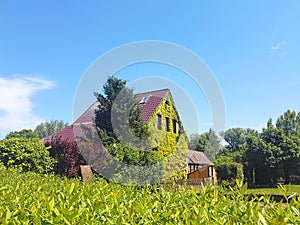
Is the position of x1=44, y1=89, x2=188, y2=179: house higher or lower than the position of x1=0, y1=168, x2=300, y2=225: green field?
higher

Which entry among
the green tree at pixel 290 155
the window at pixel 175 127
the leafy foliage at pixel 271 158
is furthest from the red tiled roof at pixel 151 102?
the green tree at pixel 290 155

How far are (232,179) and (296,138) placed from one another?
968 cm

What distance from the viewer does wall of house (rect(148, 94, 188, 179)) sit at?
17478mm

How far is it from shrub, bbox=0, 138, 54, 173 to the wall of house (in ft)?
19.5

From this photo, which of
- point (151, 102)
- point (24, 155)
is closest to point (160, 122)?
point (151, 102)

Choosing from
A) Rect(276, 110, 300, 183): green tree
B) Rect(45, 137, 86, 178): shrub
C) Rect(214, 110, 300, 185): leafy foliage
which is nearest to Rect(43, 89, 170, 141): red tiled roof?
Rect(45, 137, 86, 178): shrub

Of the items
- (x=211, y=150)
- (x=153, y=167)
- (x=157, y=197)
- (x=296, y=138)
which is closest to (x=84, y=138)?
(x=153, y=167)

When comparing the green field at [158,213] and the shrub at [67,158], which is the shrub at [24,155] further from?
the green field at [158,213]

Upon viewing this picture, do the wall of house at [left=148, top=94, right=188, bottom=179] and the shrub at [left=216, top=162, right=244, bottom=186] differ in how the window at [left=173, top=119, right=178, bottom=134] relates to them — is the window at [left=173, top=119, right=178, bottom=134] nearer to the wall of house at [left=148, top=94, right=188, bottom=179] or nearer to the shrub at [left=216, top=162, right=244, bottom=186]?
the wall of house at [left=148, top=94, right=188, bottom=179]

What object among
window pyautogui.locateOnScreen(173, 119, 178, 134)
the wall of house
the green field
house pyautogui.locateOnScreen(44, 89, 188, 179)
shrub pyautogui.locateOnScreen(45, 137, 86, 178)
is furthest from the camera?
window pyautogui.locateOnScreen(173, 119, 178, 134)

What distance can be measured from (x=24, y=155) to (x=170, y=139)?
32.9 feet

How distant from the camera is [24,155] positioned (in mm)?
11477

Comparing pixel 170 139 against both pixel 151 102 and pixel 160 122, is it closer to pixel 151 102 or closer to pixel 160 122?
pixel 160 122

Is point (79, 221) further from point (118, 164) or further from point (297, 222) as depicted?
point (118, 164)
